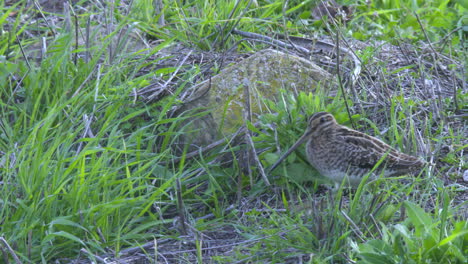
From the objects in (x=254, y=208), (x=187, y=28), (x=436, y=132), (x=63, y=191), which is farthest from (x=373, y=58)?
(x=63, y=191)

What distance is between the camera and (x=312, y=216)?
3.91m

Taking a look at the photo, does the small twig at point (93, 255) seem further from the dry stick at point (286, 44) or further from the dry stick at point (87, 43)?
the dry stick at point (286, 44)

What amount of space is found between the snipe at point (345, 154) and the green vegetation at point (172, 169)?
0.12 m

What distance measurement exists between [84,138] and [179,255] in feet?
2.99

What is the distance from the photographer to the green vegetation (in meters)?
3.90

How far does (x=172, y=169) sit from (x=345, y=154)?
1.09 m

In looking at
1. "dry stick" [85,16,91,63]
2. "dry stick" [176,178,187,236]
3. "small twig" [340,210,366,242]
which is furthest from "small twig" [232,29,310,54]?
"small twig" [340,210,366,242]

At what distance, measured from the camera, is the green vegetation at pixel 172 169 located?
12.8 ft

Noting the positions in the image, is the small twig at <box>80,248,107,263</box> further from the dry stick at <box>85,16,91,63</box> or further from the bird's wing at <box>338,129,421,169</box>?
the dry stick at <box>85,16,91,63</box>

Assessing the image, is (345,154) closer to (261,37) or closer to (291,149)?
(291,149)

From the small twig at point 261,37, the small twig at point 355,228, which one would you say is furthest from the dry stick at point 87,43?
the small twig at point 355,228

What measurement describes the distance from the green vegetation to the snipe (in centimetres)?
12

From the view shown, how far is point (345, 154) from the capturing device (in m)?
4.62

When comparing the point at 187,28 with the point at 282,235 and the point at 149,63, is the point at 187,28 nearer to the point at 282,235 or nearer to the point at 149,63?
the point at 149,63
